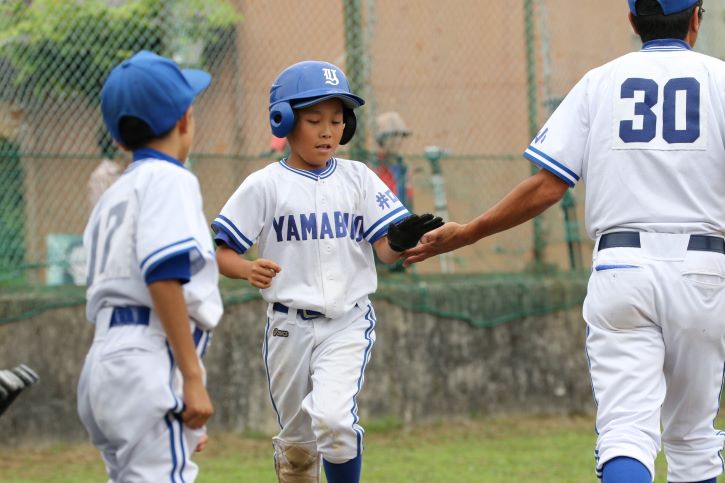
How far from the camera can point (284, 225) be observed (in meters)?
4.92

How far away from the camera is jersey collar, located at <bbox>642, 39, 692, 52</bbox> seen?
426cm

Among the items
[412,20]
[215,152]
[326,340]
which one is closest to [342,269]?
[326,340]

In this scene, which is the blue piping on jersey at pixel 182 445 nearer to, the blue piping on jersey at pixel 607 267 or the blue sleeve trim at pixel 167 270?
the blue sleeve trim at pixel 167 270

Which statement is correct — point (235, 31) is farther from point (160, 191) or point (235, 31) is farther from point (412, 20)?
point (160, 191)

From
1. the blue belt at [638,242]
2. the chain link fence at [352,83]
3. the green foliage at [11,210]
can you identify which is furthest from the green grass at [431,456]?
the blue belt at [638,242]

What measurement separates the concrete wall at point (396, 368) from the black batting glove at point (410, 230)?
317 centimetres

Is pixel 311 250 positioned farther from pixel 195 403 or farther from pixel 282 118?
pixel 195 403

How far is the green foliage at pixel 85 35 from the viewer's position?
7816 millimetres

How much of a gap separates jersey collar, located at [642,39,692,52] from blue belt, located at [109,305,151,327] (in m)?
2.15

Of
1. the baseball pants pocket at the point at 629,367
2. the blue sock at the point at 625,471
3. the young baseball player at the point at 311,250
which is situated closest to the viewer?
the blue sock at the point at 625,471

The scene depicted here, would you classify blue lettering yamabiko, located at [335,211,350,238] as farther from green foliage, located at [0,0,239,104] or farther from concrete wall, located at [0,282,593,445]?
green foliage, located at [0,0,239,104]

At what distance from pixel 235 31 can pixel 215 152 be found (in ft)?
3.03

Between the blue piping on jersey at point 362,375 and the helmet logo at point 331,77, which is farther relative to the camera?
the helmet logo at point 331,77

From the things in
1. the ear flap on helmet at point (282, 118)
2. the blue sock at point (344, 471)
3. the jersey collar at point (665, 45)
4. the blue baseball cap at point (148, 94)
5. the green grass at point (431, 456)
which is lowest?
the green grass at point (431, 456)
